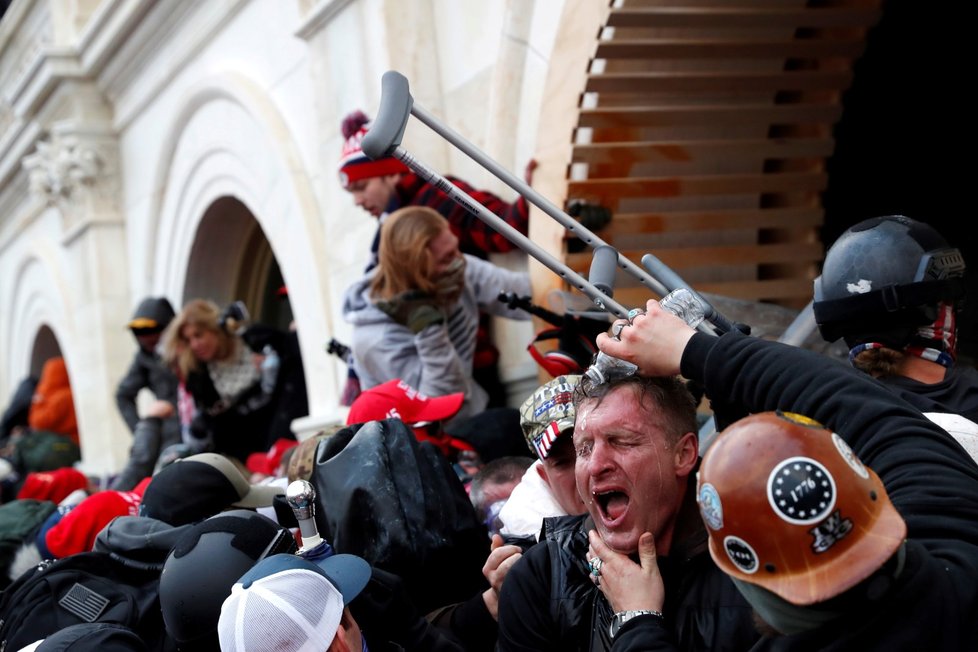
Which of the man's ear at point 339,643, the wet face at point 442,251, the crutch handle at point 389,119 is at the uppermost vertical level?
the crutch handle at point 389,119

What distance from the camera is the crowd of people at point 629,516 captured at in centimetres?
142

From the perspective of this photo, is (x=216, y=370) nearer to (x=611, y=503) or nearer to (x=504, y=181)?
(x=504, y=181)

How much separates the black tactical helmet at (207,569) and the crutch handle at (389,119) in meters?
0.87

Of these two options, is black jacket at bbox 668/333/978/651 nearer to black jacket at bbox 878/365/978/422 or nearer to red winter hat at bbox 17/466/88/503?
black jacket at bbox 878/365/978/422

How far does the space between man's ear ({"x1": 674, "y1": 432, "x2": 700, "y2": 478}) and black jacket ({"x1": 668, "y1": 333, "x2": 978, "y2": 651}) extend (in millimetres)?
256

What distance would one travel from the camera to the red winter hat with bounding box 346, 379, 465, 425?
338 centimetres

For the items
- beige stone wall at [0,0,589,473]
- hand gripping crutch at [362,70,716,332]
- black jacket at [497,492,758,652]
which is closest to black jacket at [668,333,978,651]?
black jacket at [497,492,758,652]

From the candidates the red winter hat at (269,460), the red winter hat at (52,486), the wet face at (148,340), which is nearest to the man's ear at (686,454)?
the red winter hat at (269,460)

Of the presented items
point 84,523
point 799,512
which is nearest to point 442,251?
point 84,523

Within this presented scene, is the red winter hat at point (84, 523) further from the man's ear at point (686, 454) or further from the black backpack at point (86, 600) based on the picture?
the man's ear at point (686, 454)

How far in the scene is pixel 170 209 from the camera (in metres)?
8.82

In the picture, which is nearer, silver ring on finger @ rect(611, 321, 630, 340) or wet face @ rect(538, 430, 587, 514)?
silver ring on finger @ rect(611, 321, 630, 340)

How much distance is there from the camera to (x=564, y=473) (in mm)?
2648

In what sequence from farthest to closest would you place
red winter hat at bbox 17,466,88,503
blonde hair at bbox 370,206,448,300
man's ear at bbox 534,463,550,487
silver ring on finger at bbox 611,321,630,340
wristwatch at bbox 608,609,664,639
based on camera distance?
red winter hat at bbox 17,466,88,503 → blonde hair at bbox 370,206,448,300 → man's ear at bbox 534,463,550,487 → silver ring on finger at bbox 611,321,630,340 → wristwatch at bbox 608,609,664,639
